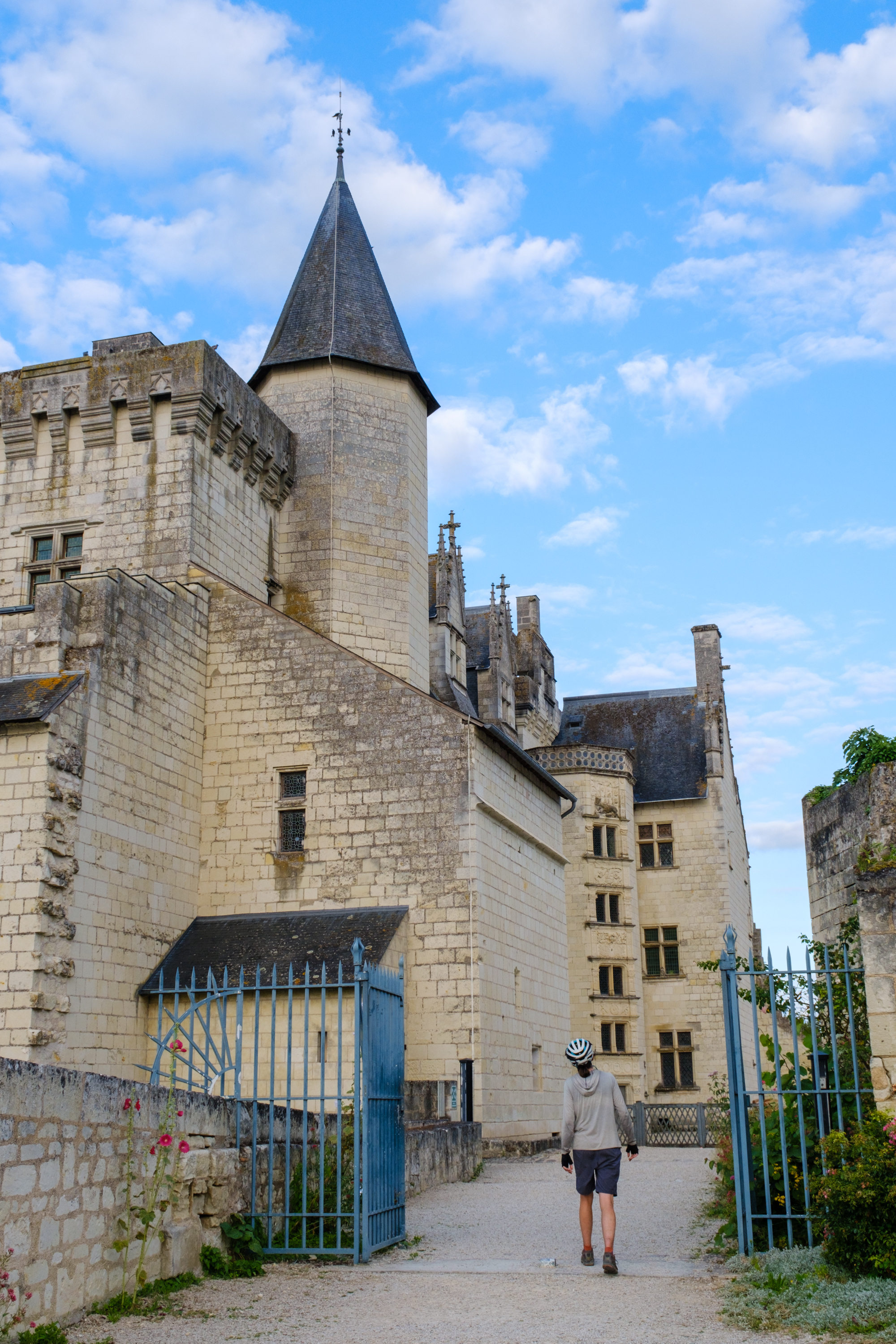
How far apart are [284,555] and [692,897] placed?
472 inches

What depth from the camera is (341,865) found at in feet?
51.4

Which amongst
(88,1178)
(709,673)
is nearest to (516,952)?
(88,1178)

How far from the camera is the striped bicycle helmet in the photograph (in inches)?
288

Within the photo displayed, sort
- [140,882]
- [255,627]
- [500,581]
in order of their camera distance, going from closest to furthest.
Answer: [140,882] < [255,627] < [500,581]

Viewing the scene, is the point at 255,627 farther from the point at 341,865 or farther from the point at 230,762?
the point at 341,865

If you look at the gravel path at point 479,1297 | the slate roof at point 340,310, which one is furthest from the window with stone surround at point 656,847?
the gravel path at point 479,1297

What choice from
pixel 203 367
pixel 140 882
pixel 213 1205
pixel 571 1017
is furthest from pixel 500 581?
pixel 213 1205

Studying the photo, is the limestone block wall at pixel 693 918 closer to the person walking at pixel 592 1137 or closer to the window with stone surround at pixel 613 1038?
the window with stone surround at pixel 613 1038

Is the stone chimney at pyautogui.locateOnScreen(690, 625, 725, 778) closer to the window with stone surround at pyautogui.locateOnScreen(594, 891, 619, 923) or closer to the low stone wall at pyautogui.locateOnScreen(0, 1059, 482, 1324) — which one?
the window with stone surround at pyautogui.locateOnScreen(594, 891, 619, 923)

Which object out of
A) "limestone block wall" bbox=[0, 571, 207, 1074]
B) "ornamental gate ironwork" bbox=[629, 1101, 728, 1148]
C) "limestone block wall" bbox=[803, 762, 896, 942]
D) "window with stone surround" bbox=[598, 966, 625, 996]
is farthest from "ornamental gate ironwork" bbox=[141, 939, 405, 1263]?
"window with stone surround" bbox=[598, 966, 625, 996]

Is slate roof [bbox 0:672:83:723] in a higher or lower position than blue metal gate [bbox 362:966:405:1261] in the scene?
higher

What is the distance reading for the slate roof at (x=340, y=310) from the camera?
20.6 meters

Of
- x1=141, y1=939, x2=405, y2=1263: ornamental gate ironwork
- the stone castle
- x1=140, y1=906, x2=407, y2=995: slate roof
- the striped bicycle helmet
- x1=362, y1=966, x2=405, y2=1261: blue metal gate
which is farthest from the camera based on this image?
x1=140, y1=906, x2=407, y2=995: slate roof

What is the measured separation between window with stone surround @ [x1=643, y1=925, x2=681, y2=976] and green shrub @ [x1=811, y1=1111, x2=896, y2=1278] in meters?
19.9
